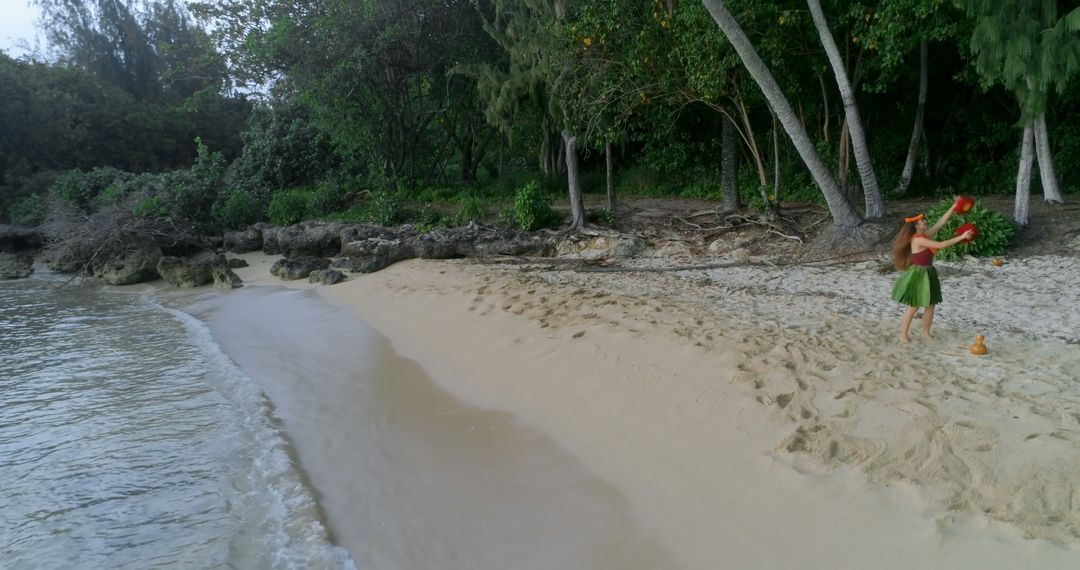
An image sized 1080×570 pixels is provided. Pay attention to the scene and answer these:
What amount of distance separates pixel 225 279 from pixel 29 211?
15422 millimetres

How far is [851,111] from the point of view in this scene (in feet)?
34.0

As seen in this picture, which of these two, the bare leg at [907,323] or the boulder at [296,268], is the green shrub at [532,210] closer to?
the boulder at [296,268]

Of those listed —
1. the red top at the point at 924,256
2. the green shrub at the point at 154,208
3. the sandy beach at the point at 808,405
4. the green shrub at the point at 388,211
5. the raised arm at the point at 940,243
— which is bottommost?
the sandy beach at the point at 808,405

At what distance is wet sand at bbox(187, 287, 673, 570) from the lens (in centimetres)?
404

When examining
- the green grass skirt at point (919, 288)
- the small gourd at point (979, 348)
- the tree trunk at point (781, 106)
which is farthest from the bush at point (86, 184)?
the small gourd at point (979, 348)

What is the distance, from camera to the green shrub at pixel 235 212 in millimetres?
21922

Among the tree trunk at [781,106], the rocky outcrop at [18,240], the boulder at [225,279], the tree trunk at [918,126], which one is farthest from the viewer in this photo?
the rocky outcrop at [18,240]

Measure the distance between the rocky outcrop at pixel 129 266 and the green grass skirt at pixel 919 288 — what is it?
1670 cm

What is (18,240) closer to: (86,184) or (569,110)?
(86,184)

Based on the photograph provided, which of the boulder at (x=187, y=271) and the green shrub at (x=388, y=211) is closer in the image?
the boulder at (x=187, y=271)

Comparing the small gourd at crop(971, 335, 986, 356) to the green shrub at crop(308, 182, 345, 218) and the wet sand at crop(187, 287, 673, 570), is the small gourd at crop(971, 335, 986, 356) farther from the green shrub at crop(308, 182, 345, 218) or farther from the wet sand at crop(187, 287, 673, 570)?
the green shrub at crop(308, 182, 345, 218)

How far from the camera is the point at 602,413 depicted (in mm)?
5652

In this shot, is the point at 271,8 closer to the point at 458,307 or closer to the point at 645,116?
the point at 645,116

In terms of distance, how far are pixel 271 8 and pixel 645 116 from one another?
38.6 feet
